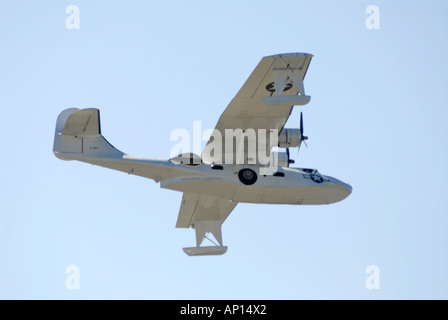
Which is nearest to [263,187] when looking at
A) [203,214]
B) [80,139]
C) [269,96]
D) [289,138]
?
[289,138]

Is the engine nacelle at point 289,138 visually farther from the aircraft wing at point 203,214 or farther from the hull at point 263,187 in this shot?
the aircraft wing at point 203,214

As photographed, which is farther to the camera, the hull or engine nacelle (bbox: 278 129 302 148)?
engine nacelle (bbox: 278 129 302 148)

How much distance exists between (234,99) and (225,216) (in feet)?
27.2

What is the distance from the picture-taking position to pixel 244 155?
3177 centimetres

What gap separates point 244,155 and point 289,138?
1.74 m

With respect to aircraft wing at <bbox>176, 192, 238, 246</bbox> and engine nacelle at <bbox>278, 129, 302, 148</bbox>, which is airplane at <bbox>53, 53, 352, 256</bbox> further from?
aircraft wing at <bbox>176, 192, 238, 246</bbox>

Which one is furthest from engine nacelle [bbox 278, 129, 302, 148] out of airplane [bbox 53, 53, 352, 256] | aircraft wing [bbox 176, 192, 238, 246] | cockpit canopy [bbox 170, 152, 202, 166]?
aircraft wing [bbox 176, 192, 238, 246]

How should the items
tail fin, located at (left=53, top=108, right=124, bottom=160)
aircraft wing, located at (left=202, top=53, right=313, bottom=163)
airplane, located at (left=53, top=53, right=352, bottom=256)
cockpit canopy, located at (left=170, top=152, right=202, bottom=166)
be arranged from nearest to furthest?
aircraft wing, located at (left=202, top=53, right=313, bottom=163)
airplane, located at (left=53, top=53, right=352, bottom=256)
tail fin, located at (left=53, top=108, right=124, bottom=160)
cockpit canopy, located at (left=170, top=152, right=202, bottom=166)

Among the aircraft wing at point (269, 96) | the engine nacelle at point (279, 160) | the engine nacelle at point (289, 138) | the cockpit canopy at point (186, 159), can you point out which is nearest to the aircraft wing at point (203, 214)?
the engine nacelle at point (279, 160)

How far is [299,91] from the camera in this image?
94.3 ft

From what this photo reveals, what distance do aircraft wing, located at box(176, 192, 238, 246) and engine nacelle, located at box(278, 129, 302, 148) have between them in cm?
421

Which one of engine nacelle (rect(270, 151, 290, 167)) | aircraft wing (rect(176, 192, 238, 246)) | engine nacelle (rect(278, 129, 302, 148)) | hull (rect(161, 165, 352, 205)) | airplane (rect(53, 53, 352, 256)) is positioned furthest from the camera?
aircraft wing (rect(176, 192, 238, 246))

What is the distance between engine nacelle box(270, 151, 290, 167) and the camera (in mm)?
32250
